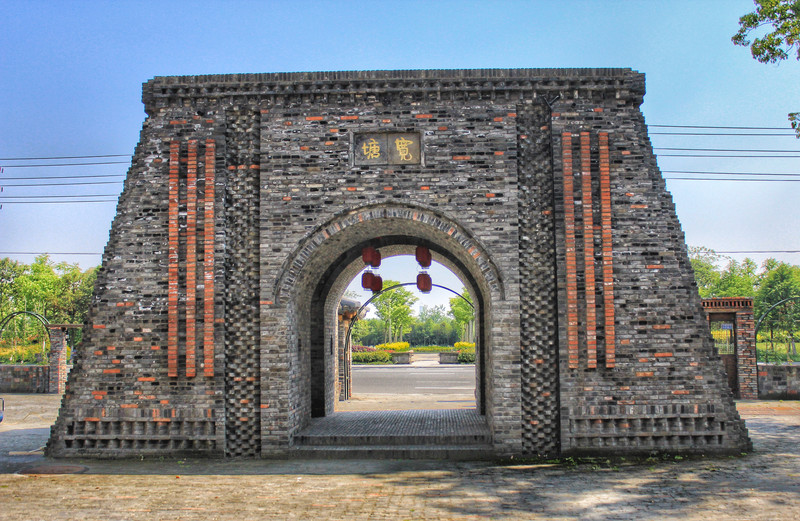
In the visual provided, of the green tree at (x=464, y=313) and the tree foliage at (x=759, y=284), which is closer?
the tree foliage at (x=759, y=284)

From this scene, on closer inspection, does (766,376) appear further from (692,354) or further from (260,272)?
(260,272)

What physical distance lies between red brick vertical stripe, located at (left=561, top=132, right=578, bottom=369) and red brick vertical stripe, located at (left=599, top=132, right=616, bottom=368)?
1.31 ft

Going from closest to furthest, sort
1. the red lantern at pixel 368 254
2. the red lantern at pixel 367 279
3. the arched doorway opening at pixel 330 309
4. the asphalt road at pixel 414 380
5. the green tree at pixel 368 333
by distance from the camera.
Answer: the red lantern at pixel 368 254, the arched doorway opening at pixel 330 309, the red lantern at pixel 367 279, the asphalt road at pixel 414 380, the green tree at pixel 368 333

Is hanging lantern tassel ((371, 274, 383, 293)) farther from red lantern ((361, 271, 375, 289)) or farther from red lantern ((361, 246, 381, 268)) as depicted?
red lantern ((361, 246, 381, 268))

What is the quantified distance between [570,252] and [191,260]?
530 centimetres

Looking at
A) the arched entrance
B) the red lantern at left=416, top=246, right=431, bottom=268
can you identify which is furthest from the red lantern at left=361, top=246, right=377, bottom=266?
the red lantern at left=416, top=246, right=431, bottom=268

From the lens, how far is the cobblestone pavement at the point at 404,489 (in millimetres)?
5773

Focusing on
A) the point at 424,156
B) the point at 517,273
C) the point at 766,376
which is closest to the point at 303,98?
the point at 424,156

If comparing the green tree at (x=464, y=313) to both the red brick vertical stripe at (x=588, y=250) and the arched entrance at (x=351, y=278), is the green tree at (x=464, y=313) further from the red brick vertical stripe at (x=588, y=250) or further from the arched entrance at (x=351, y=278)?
the red brick vertical stripe at (x=588, y=250)

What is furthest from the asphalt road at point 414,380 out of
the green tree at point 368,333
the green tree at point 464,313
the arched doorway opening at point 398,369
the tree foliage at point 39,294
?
the green tree at point 368,333

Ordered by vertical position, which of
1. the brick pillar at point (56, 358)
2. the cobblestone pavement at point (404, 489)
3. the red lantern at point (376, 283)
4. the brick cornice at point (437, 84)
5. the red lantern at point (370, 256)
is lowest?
the cobblestone pavement at point (404, 489)

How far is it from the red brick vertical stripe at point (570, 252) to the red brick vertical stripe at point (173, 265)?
215 inches

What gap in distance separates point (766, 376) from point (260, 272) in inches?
491

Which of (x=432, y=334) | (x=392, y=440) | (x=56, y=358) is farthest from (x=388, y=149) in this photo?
(x=432, y=334)
